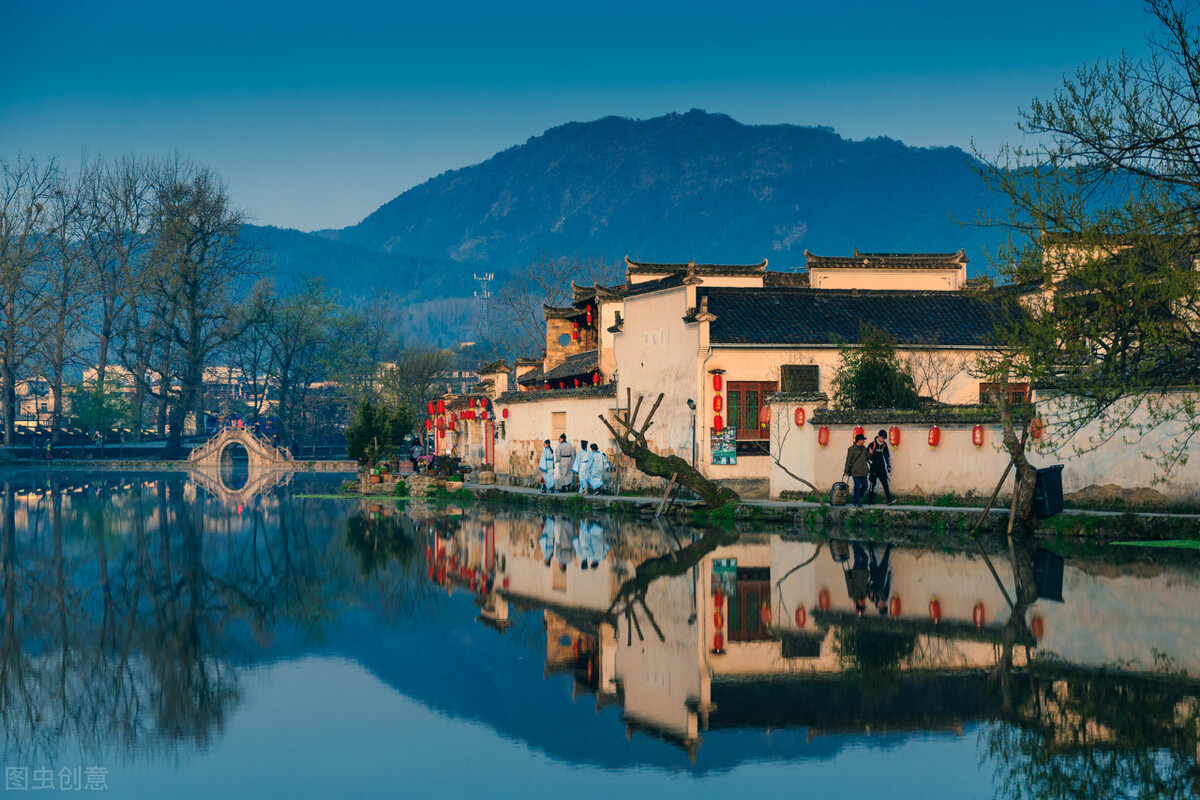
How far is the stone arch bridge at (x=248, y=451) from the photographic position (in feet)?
239

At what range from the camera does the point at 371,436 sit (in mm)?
47688

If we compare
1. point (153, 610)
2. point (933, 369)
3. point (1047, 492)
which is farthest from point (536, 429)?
point (153, 610)

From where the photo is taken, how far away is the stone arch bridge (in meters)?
72.9

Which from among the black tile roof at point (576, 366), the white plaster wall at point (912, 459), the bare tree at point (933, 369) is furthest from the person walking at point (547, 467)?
the bare tree at point (933, 369)

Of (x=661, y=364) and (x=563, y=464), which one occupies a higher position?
(x=661, y=364)

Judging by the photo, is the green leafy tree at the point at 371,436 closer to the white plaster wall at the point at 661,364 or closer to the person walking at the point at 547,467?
the person walking at the point at 547,467

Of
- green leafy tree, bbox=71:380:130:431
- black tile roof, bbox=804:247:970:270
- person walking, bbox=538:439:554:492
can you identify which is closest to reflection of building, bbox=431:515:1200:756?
person walking, bbox=538:439:554:492

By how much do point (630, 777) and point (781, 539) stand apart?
50.1 feet

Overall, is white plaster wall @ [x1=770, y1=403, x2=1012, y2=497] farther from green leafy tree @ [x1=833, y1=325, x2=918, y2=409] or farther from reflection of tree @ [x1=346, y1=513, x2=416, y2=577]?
reflection of tree @ [x1=346, y1=513, x2=416, y2=577]

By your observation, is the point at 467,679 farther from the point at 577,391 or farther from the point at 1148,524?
the point at 577,391

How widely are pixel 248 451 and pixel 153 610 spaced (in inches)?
2409

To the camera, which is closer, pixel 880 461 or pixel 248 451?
pixel 880 461

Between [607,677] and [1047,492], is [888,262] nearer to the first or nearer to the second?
[1047,492]

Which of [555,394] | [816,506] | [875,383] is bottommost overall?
[816,506]
